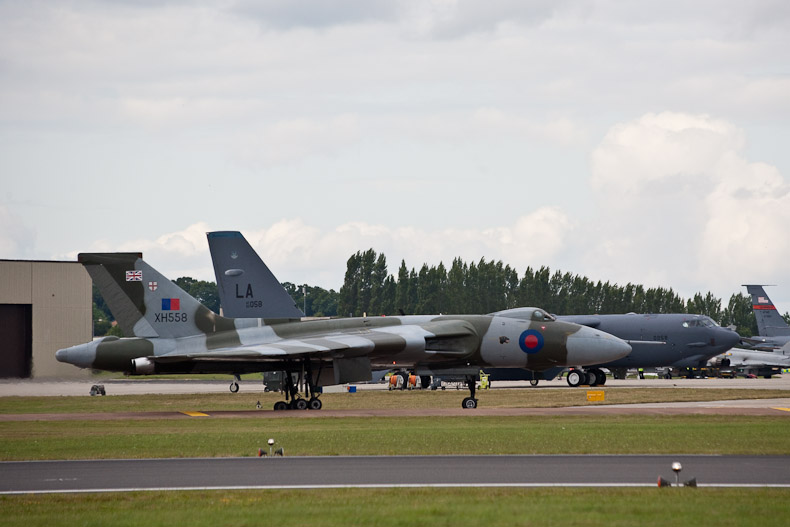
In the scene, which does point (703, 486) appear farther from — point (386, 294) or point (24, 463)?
point (386, 294)

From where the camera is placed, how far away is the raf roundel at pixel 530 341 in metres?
35.4

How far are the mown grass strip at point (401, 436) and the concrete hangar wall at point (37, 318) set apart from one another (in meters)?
44.0

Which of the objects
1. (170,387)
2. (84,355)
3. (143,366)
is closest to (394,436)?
(143,366)

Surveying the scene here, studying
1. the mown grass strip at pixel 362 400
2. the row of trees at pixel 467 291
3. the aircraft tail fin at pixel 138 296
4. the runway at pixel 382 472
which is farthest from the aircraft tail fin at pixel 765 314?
the runway at pixel 382 472

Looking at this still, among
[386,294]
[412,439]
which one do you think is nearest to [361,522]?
[412,439]

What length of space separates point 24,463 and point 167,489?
520 cm

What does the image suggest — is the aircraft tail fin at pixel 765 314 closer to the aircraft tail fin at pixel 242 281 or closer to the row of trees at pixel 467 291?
the row of trees at pixel 467 291

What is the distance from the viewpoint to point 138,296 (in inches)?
1359

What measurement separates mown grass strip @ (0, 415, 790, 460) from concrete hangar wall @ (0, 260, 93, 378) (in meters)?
44.0

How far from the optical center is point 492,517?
1140cm

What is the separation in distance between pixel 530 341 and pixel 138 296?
13722 mm

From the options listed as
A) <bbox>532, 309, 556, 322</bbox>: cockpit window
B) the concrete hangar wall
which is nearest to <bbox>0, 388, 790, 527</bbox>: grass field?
<bbox>532, 309, 556, 322</bbox>: cockpit window

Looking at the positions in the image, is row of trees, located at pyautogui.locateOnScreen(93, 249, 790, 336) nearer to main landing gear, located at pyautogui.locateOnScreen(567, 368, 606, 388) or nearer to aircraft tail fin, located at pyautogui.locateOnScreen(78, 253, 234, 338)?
main landing gear, located at pyautogui.locateOnScreen(567, 368, 606, 388)

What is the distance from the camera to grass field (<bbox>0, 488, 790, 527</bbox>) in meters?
11.3
